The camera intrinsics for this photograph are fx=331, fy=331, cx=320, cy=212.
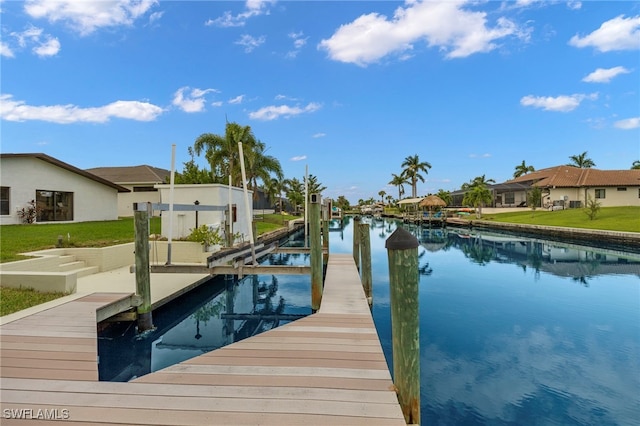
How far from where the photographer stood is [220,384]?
3035 mm

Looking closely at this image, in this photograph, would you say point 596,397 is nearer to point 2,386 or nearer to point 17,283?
point 2,386

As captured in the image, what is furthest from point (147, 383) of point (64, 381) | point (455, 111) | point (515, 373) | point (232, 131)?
point (455, 111)

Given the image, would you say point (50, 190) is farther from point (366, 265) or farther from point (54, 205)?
point (366, 265)

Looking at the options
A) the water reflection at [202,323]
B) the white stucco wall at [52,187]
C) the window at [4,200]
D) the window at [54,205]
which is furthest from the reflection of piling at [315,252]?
the window at [54,205]

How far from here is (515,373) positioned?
5727 millimetres

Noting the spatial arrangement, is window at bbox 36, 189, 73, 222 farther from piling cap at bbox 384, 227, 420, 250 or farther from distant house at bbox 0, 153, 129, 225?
piling cap at bbox 384, 227, 420, 250

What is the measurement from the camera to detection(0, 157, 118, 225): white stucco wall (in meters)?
16.4

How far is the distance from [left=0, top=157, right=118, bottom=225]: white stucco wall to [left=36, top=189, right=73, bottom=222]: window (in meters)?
0.27

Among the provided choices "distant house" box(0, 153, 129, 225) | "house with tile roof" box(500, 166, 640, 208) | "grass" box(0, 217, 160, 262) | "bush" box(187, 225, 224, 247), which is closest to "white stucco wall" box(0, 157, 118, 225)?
"distant house" box(0, 153, 129, 225)

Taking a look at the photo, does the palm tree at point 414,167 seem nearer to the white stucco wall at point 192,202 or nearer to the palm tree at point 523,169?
the palm tree at point 523,169

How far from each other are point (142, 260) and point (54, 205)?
1730 centimetres

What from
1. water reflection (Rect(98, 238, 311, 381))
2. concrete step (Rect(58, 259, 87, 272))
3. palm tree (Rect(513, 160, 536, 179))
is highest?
palm tree (Rect(513, 160, 536, 179))

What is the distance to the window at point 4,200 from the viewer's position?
53.2 ft

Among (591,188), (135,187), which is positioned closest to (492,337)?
(135,187)
